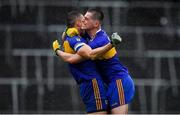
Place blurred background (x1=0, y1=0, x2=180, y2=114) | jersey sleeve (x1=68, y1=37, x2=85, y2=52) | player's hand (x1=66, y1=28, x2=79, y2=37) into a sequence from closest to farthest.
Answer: jersey sleeve (x1=68, y1=37, x2=85, y2=52), player's hand (x1=66, y1=28, x2=79, y2=37), blurred background (x1=0, y1=0, x2=180, y2=114)

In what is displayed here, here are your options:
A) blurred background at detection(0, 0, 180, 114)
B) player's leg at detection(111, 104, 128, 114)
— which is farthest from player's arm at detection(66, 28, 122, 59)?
blurred background at detection(0, 0, 180, 114)

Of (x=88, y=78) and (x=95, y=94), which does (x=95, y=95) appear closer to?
(x=95, y=94)

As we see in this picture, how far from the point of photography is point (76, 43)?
7.07 meters

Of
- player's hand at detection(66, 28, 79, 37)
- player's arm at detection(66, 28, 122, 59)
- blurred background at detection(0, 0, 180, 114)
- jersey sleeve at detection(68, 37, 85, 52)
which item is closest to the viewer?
player's arm at detection(66, 28, 122, 59)

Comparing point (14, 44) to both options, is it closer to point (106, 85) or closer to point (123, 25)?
point (123, 25)

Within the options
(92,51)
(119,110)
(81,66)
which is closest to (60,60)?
(81,66)

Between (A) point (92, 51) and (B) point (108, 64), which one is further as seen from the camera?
(B) point (108, 64)

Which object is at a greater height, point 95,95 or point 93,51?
point 93,51

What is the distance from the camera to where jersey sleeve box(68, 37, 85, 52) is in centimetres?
704

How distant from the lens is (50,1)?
12.0m

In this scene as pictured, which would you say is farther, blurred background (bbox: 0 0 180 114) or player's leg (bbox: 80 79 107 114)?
blurred background (bbox: 0 0 180 114)

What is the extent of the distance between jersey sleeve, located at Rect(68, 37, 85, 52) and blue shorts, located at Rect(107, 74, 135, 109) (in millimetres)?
441

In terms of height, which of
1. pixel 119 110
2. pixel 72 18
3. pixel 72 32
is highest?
pixel 72 18

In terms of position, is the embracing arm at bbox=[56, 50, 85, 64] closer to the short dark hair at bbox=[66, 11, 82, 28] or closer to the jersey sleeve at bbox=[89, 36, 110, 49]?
the jersey sleeve at bbox=[89, 36, 110, 49]
